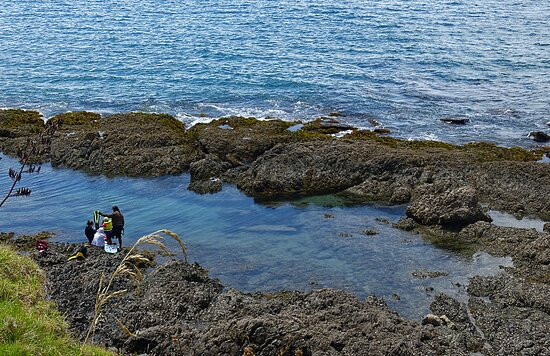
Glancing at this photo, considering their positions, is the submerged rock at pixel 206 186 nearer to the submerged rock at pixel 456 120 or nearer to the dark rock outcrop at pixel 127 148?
the dark rock outcrop at pixel 127 148

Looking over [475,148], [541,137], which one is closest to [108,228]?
[475,148]

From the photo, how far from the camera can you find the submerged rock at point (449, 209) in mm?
27188

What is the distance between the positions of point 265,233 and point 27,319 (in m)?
15.6

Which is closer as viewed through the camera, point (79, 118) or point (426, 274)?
point (426, 274)

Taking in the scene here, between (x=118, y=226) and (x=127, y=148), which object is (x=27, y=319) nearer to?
(x=118, y=226)

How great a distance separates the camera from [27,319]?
12984 mm

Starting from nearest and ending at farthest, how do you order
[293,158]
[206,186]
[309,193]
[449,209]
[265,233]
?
[449,209], [265,233], [309,193], [206,186], [293,158]

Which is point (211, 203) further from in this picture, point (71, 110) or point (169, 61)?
point (169, 61)

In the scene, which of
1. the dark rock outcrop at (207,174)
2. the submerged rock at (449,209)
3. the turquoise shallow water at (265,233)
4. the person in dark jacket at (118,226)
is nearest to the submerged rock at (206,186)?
the dark rock outcrop at (207,174)

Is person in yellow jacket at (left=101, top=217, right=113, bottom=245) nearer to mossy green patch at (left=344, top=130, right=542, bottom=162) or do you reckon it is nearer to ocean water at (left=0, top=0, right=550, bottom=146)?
mossy green patch at (left=344, top=130, right=542, bottom=162)

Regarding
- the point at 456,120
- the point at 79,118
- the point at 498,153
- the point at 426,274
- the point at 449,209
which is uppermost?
the point at 79,118

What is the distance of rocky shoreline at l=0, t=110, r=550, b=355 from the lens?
17.2 meters

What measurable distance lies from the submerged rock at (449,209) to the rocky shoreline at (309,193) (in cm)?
7

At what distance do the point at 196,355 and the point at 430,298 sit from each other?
10084 mm
